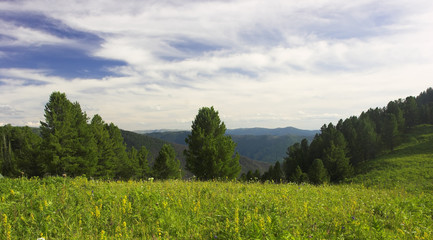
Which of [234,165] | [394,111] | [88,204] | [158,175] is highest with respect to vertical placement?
[394,111]

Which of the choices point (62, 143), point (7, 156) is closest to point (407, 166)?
point (62, 143)

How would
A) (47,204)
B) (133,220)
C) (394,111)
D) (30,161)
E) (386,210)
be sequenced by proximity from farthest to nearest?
1. (394,111)
2. (30,161)
3. (386,210)
4. (133,220)
5. (47,204)

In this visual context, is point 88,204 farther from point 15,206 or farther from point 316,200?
point 316,200

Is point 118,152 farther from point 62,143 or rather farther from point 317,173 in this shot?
point 317,173

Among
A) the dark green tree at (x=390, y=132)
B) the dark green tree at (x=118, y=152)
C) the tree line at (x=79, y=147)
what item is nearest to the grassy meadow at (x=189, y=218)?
the tree line at (x=79, y=147)

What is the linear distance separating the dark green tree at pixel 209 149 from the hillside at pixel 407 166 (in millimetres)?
12673

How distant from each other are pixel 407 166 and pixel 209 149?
3377 cm

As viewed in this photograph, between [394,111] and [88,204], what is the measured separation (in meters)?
86.0

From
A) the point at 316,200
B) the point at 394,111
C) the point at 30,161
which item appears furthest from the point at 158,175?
the point at 394,111

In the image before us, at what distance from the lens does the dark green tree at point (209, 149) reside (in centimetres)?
2373

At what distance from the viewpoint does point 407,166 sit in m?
35.4

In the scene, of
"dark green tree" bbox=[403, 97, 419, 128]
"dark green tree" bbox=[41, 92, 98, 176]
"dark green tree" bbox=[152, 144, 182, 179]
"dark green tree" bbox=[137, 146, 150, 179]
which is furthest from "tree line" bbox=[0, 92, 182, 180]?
"dark green tree" bbox=[403, 97, 419, 128]

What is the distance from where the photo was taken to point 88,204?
16.6 feet

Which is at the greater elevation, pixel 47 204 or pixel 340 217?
pixel 47 204
